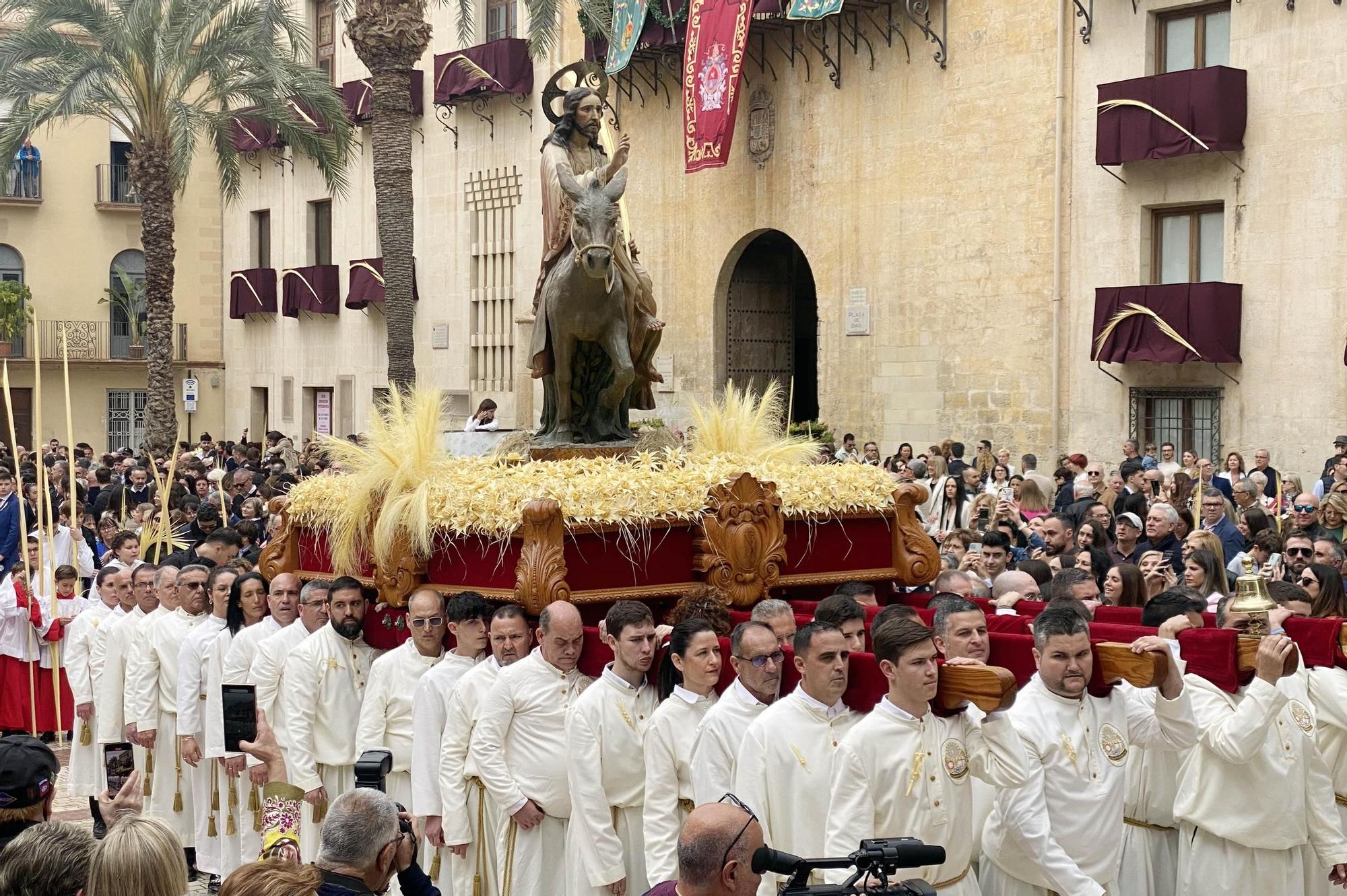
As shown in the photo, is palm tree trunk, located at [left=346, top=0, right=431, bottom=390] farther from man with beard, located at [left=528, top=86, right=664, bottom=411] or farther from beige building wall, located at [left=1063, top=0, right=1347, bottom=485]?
man with beard, located at [left=528, top=86, right=664, bottom=411]

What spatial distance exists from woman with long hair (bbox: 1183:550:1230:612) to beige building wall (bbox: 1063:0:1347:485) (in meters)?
10.0

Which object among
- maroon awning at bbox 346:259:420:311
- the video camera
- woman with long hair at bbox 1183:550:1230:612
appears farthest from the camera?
maroon awning at bbox 346:259:420:311

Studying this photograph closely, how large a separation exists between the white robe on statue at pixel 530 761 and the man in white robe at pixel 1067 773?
79.0 inches

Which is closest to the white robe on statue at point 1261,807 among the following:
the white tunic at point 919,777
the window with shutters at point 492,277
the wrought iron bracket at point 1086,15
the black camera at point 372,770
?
the white tunic at point 919,777

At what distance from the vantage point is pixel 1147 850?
6.66 metres

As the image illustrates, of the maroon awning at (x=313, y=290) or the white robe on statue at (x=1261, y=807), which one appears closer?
the white robe on statue at (x=1261, y=807)

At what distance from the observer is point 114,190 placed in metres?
39.4

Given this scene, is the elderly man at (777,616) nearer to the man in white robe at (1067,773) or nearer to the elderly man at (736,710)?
the elderly man at (736,710)

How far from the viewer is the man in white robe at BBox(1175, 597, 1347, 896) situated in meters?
6.16

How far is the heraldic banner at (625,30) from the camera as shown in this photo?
24531 mm

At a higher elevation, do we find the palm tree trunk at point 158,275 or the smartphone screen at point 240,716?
the palm tree trunk at point 158,275

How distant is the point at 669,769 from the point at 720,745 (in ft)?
1.25

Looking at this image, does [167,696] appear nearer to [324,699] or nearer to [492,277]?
[324,699]

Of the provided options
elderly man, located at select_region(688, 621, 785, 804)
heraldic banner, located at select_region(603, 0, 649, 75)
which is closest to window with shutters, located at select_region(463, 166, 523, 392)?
heraldic banner, located at select_region(603, 0, 649, 75)
